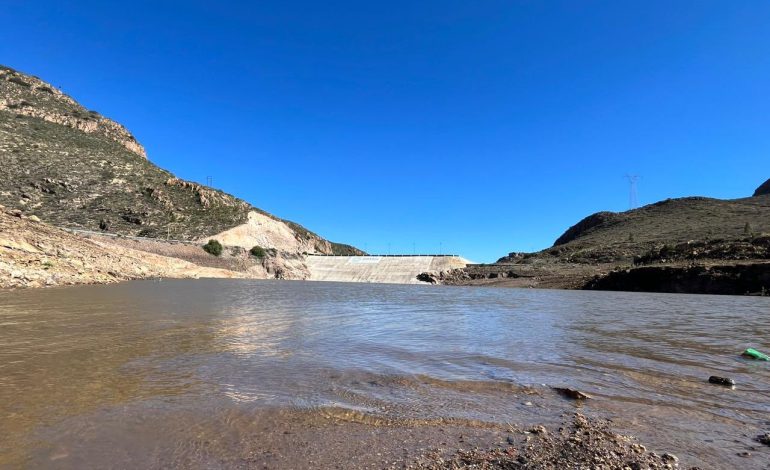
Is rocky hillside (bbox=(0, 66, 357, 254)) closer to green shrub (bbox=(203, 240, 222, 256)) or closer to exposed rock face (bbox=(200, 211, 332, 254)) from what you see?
exposed rock face (bbox=(200, 211, 332, 254))

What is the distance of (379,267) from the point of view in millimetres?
91250

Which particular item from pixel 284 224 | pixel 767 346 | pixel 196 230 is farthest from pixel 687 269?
pixel 284 224

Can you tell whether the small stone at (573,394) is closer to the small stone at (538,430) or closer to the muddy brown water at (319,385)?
the muddy brown water at (319,385)

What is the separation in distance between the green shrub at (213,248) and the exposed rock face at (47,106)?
141 ft

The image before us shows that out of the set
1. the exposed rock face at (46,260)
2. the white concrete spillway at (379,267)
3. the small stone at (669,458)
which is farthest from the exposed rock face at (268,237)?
the small stone at (669,458)

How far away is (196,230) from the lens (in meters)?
81.4

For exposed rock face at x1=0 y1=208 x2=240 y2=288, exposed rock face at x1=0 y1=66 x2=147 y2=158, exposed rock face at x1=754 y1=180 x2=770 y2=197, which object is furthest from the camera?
exposed rock face at x1=754 y1=180 x2=770 y2=197

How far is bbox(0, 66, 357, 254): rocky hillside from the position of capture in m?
65.4

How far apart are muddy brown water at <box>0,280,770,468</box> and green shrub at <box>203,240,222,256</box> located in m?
66.4

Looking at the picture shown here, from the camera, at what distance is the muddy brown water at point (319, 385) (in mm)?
4492

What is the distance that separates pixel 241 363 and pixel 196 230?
3163 inches

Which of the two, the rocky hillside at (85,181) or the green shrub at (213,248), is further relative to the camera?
the green shrub at (213,248)

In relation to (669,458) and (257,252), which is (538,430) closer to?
(669,458)

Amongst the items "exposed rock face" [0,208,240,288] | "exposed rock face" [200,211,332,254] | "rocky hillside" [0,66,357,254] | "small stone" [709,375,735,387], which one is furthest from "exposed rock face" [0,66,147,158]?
"small stone" [709,375,735,387]
